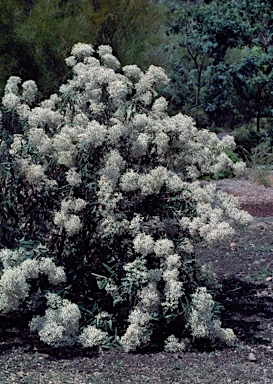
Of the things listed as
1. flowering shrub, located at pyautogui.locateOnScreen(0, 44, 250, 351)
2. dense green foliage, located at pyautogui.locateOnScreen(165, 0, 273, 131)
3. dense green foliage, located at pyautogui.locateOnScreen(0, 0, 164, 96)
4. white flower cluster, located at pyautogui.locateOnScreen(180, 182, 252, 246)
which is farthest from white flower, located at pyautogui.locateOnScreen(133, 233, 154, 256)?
dense green foliage, located at pyautogui.locateOnScreen(165, 0, 273, 131)

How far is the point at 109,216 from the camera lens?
372 cm

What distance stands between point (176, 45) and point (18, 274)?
15.4 meters

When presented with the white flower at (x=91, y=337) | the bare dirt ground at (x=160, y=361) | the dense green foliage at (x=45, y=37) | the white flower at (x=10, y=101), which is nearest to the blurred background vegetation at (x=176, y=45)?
the dense green foliage at (x=45, y=37)

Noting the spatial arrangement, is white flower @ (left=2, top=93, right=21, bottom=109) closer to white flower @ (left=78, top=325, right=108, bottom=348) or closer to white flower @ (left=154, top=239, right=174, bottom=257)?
white flower @ (left=154, top=239, right=174, bottom=257)

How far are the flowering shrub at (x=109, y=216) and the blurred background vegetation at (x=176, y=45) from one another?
665cm

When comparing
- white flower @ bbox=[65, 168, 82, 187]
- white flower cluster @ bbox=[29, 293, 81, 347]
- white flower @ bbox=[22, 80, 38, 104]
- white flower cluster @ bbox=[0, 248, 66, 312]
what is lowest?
white flower cluster @ bbox=[29, 293, 81, 347]

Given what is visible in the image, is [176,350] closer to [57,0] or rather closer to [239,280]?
[239,280]

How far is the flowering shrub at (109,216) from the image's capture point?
12.0ft

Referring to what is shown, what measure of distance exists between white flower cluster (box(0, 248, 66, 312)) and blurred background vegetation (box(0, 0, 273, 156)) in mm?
7167

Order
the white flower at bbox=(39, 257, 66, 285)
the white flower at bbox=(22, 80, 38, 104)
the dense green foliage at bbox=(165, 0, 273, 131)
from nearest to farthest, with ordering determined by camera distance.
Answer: the white flower at bbox=(39, 257, 66, 285) < the white flower at bbox=(22, 80, 38, 104) < the dense green foliage at bbox=(165, 0, 273, 131)

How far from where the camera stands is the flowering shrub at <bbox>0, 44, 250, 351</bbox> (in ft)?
12.0

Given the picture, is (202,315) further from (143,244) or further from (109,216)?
(109,216)

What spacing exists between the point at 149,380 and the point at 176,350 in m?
0.43

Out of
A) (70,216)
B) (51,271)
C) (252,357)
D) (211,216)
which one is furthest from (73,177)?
(252,357)
